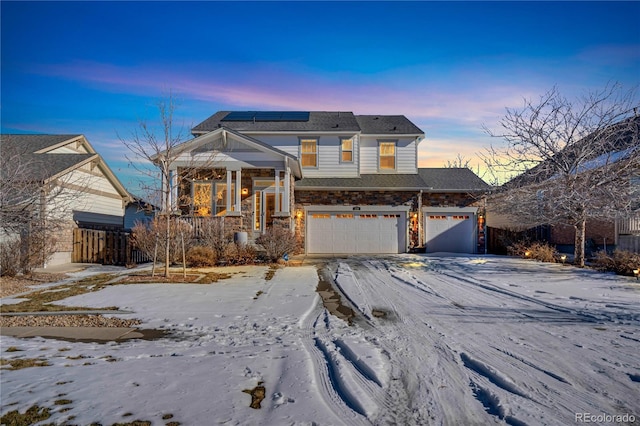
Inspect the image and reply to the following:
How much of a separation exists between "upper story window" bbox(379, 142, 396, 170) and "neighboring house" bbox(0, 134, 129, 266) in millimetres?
Result: 13972

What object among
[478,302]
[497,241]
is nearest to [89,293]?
[478,302]

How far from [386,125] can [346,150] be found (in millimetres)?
3255

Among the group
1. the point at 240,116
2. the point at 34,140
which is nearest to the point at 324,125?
the point at 240,116

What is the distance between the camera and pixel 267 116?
23.0 meters

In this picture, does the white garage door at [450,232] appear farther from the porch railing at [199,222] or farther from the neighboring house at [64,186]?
the neighboring house at [64,186]

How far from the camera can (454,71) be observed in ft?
51.6

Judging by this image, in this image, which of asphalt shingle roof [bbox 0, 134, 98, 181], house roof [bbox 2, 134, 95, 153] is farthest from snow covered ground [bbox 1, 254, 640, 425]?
house roof [bbox 2, 134, 95, 153]

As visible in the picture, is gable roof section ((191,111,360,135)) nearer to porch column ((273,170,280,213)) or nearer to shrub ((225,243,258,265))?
porch column ((273,170,280,213))

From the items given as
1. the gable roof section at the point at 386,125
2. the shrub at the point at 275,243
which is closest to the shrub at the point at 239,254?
the shrub at the point at 275,243

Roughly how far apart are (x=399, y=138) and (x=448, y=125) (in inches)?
286

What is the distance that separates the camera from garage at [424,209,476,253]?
67.6 ft

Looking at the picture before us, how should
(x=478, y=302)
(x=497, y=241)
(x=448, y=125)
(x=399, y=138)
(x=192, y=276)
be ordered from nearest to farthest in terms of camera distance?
(x=478, y=302)
(x=192, y=276)
(x=497, y=241)
(x=399, y=138)
(x=448, y=125)

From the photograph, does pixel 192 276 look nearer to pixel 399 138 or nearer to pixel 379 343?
pixel 379 343

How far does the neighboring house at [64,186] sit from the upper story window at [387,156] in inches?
550
